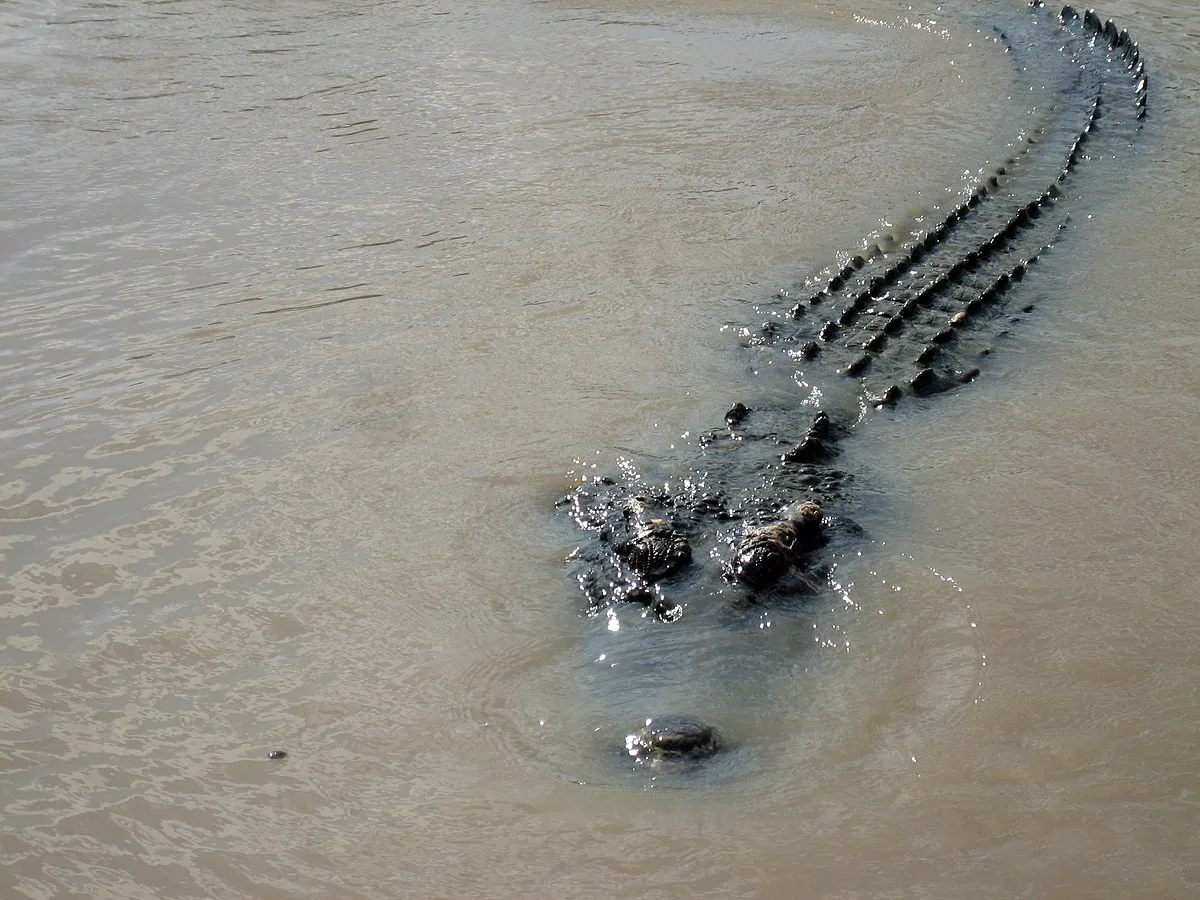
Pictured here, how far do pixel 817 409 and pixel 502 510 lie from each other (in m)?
1.46

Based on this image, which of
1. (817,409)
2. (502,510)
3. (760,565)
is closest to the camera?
(760,565)

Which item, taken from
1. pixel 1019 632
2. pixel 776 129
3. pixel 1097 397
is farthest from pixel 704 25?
pixel 1019 632

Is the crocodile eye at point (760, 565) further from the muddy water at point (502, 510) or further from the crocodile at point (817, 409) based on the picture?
the muddy water at point (502, 510)

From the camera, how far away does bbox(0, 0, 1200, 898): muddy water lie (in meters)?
3.06

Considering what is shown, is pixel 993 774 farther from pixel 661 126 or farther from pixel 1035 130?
pixel 1035 130

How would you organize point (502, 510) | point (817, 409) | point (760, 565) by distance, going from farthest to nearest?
point (817, 409)
point (502, 510)
point (760, 565)

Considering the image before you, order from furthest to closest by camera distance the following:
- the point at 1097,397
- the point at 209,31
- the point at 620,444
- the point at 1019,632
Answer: the point at 209,31 → the point at 1097,397 → the point at 620,444 → the point at 1019,632

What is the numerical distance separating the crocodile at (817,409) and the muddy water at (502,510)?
14 cm

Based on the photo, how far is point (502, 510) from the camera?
4438 mm

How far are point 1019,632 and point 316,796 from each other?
2179mm

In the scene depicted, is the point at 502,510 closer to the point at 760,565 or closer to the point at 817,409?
the point at 760,565

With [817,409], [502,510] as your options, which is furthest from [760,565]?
[817,409]

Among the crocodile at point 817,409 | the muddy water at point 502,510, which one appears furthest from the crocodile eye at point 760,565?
the muddy water at point 502,510

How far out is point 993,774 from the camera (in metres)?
3.26
